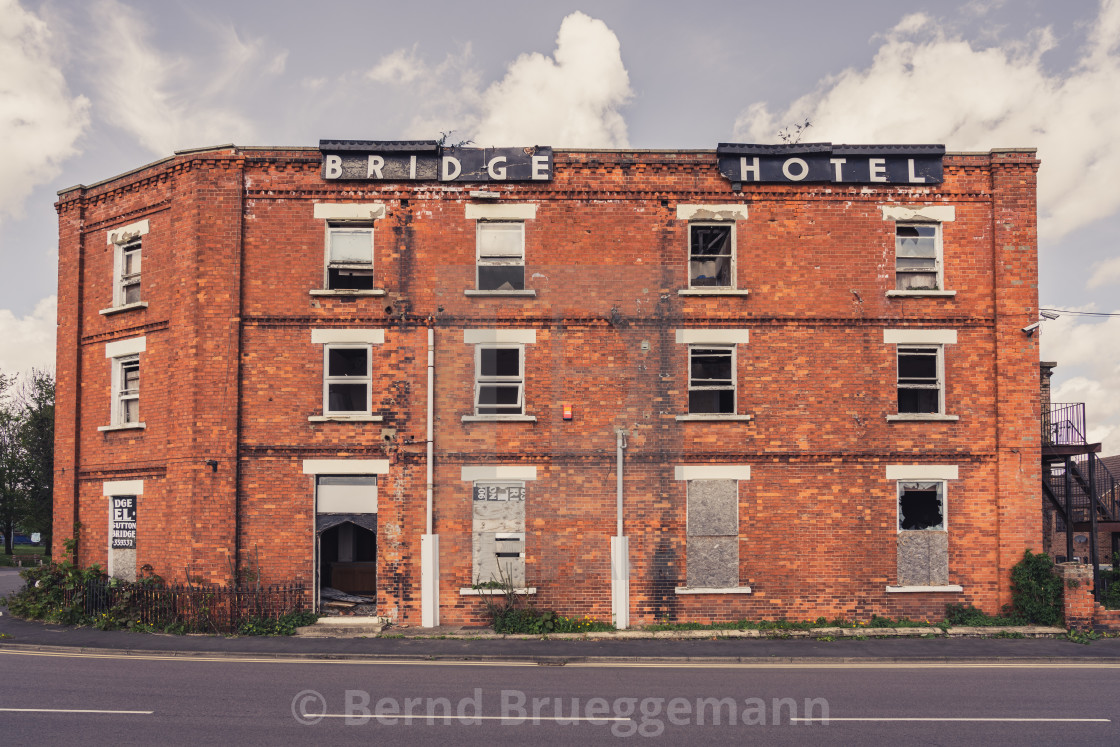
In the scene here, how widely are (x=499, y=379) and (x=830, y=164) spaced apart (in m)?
8.91

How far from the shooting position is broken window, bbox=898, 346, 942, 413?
1631 cm

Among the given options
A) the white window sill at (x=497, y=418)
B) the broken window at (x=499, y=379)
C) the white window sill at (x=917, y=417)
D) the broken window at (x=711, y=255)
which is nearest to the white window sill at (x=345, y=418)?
the white window sill at (x=497, y=418)

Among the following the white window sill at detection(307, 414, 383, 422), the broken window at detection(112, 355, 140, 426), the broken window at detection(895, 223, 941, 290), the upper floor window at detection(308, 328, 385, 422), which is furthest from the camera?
the broken window at detection(112, 355, 140, 426)

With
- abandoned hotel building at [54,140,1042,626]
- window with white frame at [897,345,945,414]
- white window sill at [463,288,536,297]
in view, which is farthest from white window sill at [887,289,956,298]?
white window sill at [463,288,536,297]

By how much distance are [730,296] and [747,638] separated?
7240 mm

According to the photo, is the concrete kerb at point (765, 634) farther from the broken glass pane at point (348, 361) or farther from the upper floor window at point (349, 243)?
the upper floor window at point (349, 243)

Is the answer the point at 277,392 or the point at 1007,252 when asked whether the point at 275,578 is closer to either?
the point at 277,392

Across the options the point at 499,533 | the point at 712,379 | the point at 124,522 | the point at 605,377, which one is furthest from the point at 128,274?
the point at 712,379

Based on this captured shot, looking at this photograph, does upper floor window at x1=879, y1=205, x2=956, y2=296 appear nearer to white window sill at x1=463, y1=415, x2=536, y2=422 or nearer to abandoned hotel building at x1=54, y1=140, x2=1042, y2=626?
abandoned hotel building at x1=54, y1=140, x2=1042, y2=626

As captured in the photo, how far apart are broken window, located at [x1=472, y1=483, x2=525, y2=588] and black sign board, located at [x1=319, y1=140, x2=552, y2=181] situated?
6957mm

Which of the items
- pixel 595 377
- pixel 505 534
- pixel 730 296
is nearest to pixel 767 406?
pixel 730 296

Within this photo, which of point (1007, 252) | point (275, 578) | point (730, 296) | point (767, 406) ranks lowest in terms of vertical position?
point (275, 578)

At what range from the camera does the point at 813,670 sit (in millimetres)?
12125

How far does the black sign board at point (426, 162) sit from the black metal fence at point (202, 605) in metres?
9.11
